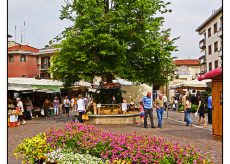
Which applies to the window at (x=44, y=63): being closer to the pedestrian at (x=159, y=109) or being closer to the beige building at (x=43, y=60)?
the beige building at (x=43, y=60)

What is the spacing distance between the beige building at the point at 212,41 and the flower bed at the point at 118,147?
43578 mm

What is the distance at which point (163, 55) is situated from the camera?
67.2 feet

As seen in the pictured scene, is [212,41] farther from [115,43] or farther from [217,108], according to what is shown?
[217,108]

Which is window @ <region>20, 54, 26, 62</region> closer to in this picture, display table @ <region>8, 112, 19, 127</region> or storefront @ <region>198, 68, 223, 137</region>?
display table @ <region>8, 112, 19, 127</region>

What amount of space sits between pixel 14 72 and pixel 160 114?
127 feet

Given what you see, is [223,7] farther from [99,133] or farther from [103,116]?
[103,116]

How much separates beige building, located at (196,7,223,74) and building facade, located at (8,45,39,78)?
96.1ft

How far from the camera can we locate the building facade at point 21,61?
5112 cm

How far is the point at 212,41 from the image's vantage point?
→ 5334 centimetres

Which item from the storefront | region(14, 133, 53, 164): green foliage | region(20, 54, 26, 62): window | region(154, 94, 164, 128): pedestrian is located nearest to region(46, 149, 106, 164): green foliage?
region(14, 133, 53, 164): green foliage

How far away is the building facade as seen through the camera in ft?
168

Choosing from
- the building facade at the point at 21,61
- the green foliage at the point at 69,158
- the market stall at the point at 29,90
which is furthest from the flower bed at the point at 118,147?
the building facade at the point at 21,61

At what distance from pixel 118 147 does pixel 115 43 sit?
1314 centimetres

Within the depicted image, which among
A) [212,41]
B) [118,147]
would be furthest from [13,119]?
[212,41]
